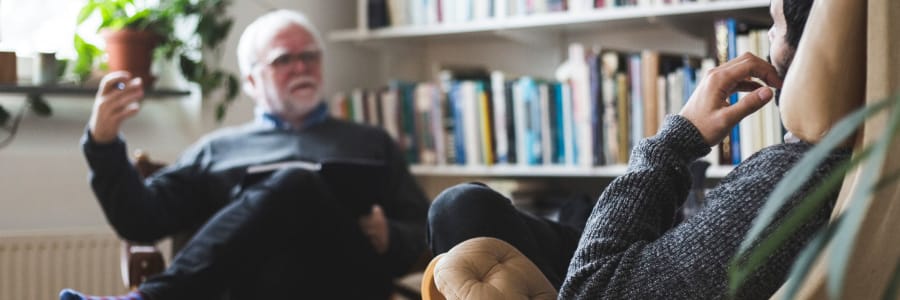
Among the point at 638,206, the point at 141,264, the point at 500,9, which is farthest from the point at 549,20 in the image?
the point at 638,206

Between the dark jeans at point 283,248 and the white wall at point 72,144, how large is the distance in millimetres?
735

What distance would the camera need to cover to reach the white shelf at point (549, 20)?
87.0 inches

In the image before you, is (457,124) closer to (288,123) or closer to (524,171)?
(524,171)

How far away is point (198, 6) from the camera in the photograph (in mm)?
2611

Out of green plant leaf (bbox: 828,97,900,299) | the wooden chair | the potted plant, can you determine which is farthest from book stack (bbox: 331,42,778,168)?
green plant leaf (bbox: 828,97,900,299)

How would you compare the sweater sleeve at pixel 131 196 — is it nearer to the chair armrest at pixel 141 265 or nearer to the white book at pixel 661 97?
the chair armrest at pixel 141 265

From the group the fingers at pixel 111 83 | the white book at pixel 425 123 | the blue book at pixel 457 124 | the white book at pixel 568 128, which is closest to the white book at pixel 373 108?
the white book at pixel 425 123

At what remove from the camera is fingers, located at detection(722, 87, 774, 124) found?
1.00m

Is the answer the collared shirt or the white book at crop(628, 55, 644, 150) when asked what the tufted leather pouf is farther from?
the collared shirt

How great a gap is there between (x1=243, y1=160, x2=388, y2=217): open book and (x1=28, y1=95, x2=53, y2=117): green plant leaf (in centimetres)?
70

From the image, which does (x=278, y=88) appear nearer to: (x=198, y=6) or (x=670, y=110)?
(x=198, y=6)

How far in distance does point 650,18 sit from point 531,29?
357mm

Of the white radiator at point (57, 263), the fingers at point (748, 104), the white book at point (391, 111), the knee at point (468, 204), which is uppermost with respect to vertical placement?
the fingers at point (748, 104)

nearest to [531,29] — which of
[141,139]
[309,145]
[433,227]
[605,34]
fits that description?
[605,34]
